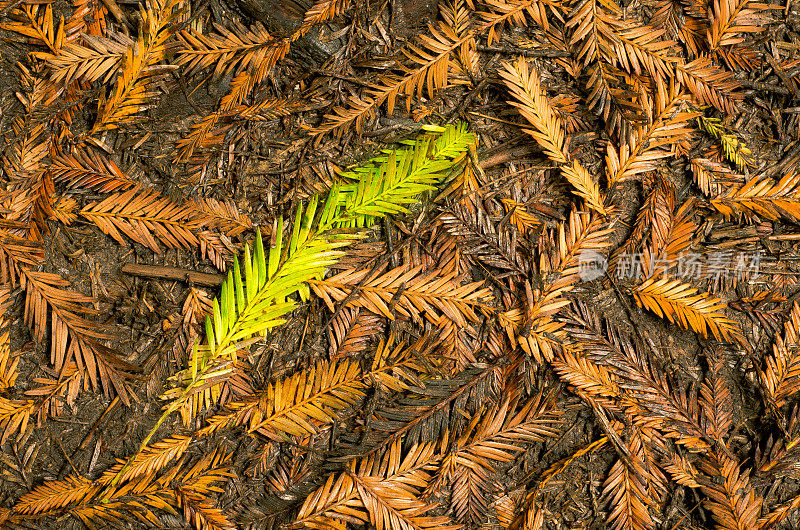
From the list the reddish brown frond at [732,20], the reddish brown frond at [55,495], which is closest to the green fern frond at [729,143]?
the reddish brown frond at [732,20]

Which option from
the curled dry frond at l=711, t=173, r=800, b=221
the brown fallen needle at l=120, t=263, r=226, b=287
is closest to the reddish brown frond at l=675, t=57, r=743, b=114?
the curled dry frond at l=711, t=173, r=800, b=221

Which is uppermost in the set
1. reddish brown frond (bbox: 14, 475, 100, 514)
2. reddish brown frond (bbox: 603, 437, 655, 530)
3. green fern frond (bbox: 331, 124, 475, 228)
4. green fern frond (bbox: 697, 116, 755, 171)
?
green fern frond (bbox: 331, 124, 475, 228)

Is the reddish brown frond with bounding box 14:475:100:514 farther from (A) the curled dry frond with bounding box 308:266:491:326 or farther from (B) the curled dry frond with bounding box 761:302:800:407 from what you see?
(B) the curled dry frond with bounding box 761:302:800:407

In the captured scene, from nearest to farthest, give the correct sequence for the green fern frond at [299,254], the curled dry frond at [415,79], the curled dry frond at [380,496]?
the green fern frond at [299,254]
the curled dry frond at [380,496]
the curled dry frond at [415,79]

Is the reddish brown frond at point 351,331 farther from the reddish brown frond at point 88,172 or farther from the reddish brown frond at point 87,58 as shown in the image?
the reddish brown frond at point 87,58

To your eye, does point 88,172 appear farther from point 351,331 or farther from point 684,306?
point 684,306

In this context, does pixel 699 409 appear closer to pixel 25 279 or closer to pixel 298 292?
pixel 298 292

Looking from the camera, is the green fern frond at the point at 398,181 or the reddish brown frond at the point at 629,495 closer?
the green fern frond at the point at 398,181

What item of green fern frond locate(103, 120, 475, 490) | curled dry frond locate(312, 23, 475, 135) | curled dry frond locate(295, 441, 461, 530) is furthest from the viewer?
curled dry frond locate(312, 23, 475, 135)
